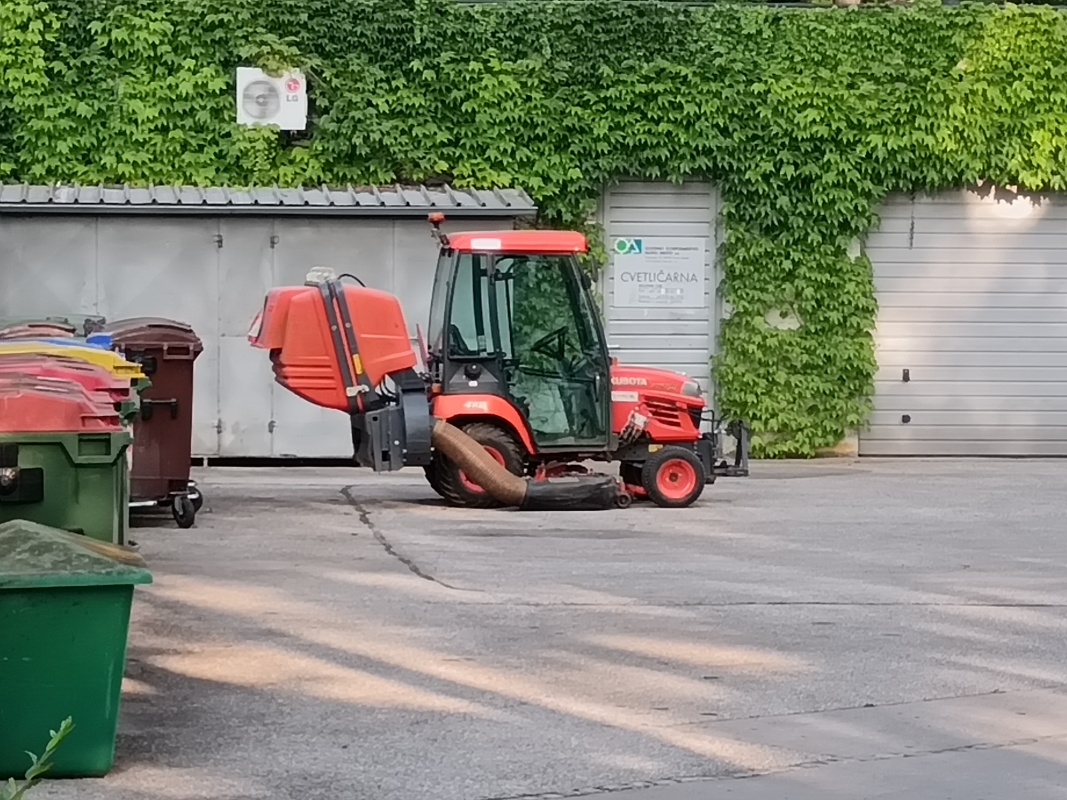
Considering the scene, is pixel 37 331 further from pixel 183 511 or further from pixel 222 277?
pixel 222 277

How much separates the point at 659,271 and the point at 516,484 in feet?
21.9

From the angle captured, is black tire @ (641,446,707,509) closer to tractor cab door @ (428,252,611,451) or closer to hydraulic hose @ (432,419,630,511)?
hydraulic hose @ (432,419,630,511)

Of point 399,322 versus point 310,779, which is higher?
point 399,322

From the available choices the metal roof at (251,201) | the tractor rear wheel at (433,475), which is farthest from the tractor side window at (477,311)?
the metal roof at (251,201)

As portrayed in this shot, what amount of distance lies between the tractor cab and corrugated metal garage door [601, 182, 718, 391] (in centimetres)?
579

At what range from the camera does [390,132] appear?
20469mm

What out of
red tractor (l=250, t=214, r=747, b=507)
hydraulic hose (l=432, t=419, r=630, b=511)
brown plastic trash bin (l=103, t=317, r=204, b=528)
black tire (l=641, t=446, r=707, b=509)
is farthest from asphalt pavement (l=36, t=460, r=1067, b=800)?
red tractor (l=250, t=214, r=747, b=507)

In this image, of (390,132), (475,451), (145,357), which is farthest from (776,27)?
(145,357)

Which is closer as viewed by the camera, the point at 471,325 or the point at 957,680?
the point at 957,680

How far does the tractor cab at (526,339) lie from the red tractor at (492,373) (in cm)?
1

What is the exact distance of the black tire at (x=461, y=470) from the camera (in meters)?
15.0

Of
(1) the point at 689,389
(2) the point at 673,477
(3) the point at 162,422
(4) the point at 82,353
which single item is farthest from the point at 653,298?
(4) the point at 82,353

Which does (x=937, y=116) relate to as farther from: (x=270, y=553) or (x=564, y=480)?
(x=270, y=553)

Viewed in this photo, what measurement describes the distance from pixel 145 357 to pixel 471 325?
272 centimetres
